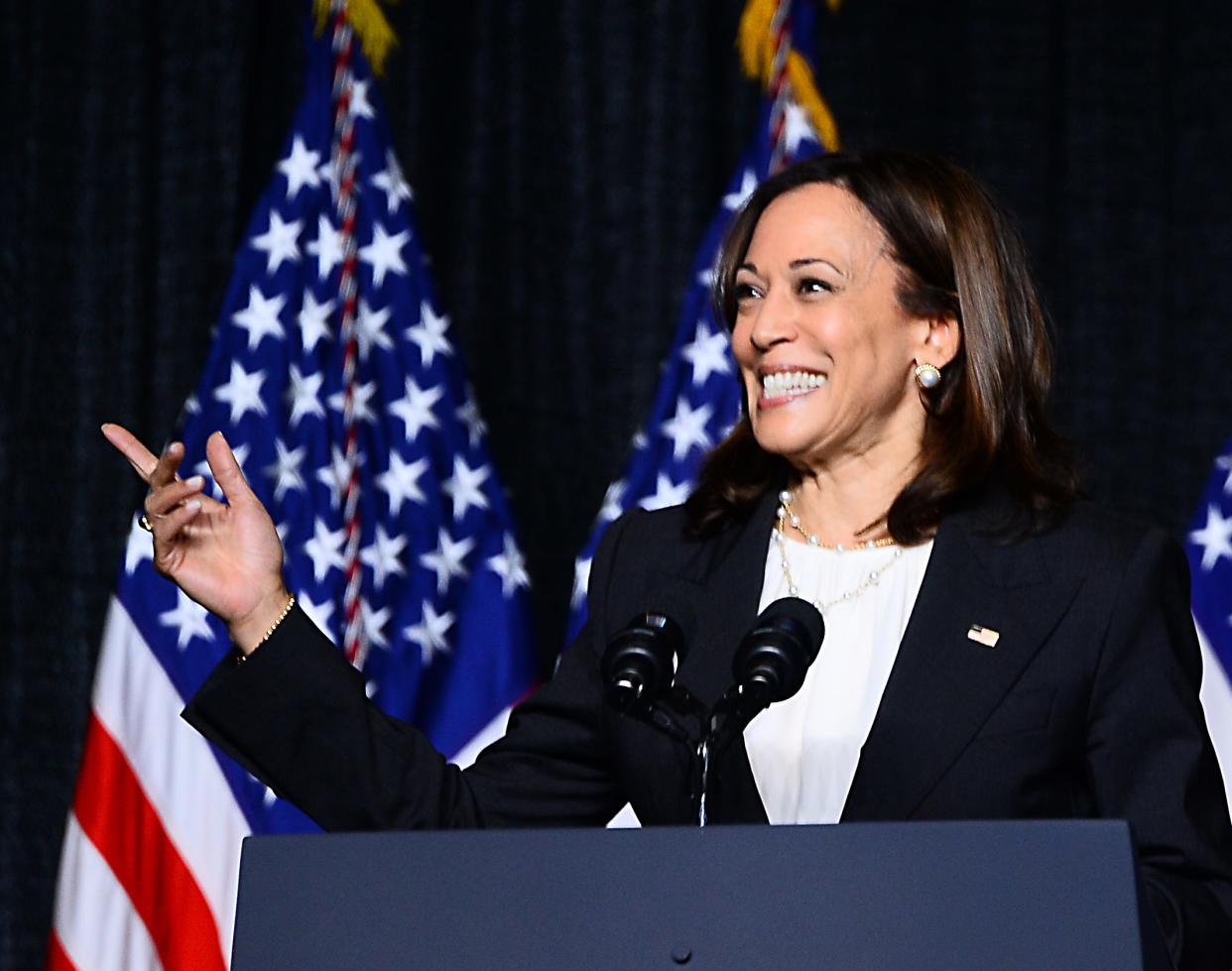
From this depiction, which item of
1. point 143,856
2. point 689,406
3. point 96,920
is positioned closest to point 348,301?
point 689,406

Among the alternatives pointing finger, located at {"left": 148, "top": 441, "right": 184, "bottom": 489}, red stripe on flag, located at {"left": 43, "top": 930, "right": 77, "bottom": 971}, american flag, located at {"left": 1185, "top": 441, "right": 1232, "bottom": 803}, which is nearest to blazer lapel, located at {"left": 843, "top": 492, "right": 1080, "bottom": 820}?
pointing finger, located at {"left": 148, "top": 441, "right": 184, "bottom": 489}

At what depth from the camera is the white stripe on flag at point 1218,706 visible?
117 inches

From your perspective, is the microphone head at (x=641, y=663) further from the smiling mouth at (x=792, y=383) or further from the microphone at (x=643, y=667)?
the smiling mouth at (x=792, y=383)

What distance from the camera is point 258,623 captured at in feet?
5.83

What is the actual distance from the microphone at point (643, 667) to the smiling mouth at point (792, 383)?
637 millimetres

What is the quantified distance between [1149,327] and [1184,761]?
182 centimetres

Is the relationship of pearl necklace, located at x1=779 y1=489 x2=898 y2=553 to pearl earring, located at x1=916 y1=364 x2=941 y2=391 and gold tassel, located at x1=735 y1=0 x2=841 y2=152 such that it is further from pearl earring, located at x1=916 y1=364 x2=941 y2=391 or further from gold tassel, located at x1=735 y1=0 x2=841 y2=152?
gold tassel, located at x1=735 y1=0 x2=841 y2=152

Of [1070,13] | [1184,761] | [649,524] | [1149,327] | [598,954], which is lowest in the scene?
[598,954]

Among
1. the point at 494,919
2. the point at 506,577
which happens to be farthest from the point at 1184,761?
the point at 506,577

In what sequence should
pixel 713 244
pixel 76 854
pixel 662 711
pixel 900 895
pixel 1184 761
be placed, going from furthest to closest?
1. pixel 713 244
2. pixel 76 854
3. pixel 1184 761
4. pixel 662 711
5. pixel 900 895

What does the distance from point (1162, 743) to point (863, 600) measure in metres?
0.42

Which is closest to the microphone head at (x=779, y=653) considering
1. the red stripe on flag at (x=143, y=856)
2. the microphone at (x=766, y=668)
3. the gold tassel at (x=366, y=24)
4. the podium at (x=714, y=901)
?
the microphone at (x=766, y=668)

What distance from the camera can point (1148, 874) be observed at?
5.28 ft

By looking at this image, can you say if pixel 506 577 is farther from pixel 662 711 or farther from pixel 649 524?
pixel 662 711
